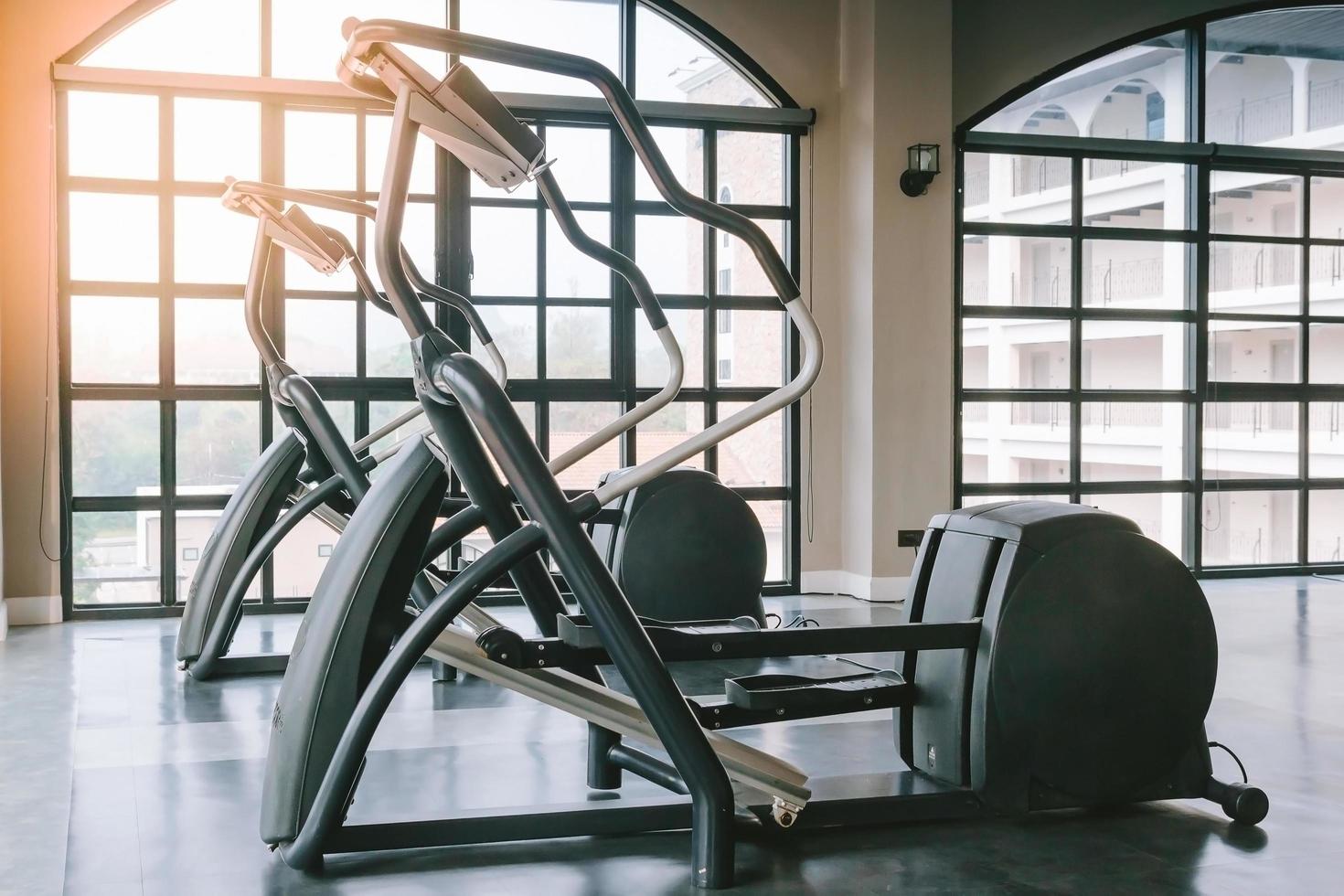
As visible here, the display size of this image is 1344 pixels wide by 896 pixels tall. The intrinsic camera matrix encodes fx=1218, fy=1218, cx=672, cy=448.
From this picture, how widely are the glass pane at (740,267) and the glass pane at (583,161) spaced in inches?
28.9

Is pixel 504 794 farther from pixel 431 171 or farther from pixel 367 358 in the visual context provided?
pixel 431 171

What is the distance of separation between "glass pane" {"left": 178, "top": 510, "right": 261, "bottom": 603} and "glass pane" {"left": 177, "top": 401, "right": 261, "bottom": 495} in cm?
12

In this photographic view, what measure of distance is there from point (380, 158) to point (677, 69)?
175 centimetres

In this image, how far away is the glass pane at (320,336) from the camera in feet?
21.2

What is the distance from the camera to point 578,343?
6.80 metres

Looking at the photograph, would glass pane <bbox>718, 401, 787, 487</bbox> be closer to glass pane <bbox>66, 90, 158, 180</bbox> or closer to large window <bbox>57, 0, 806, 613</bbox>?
large window <bbox>57, 0, 806, 613</bbox>

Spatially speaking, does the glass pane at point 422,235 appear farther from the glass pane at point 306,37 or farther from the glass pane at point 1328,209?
the glass pane at point 1328,209

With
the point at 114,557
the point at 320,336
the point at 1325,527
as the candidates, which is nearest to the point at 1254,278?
the point at 1325,527

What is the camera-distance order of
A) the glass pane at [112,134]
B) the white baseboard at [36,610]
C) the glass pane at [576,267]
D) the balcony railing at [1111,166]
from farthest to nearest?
1. the balcony railing at [1111,166]
2. the glass pane at [576,267]
3. the glass pane at [112,134]
4. the white baseboard at [36,610]

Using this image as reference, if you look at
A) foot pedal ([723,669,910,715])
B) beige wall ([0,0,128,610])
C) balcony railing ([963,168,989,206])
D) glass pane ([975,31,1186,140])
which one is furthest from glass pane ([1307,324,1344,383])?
beige wall ([0,0,128,610])

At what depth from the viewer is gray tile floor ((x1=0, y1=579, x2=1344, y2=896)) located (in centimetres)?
246

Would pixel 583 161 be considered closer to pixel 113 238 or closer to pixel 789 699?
pixel 113 238

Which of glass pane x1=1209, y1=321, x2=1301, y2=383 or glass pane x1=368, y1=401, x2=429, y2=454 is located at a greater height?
glass pane x1=1209, y1=321, x2=1301, y2=383

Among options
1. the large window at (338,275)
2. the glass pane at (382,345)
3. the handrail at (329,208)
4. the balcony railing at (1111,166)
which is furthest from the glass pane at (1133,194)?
the handrail at (329,208)
